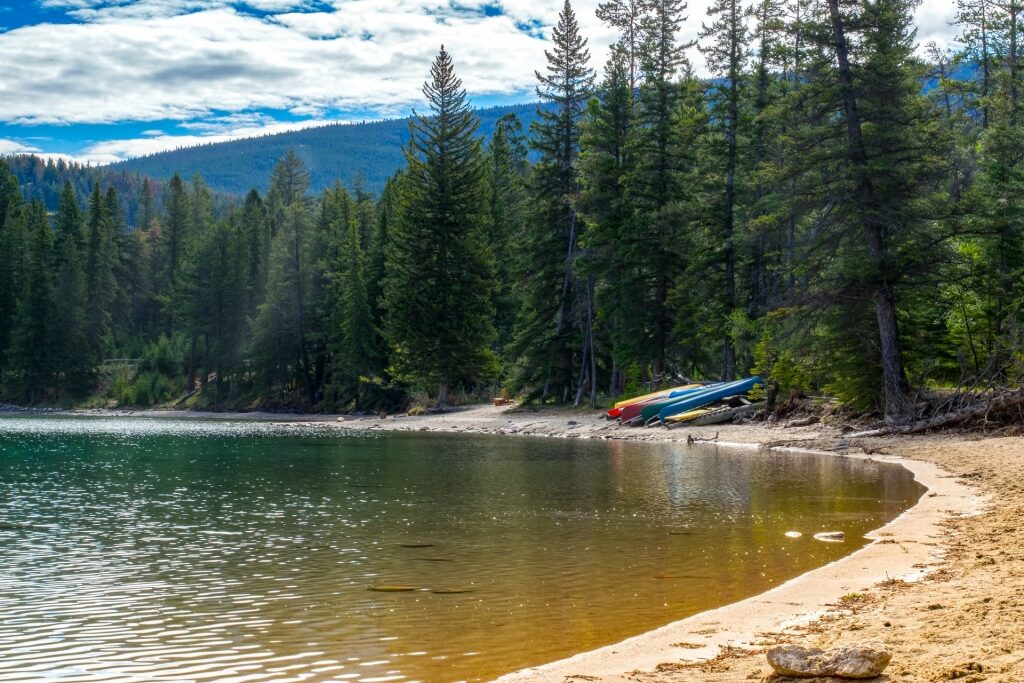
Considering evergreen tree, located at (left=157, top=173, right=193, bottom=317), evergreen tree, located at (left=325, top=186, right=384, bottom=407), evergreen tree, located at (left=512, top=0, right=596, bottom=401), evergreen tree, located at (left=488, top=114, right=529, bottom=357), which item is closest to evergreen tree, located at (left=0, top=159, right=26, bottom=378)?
evergreen tree, located at (left=157, top=173, right=193, bottom=317)

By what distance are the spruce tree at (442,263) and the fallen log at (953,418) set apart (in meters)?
29.2

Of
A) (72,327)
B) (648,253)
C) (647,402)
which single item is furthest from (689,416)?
(72,327)

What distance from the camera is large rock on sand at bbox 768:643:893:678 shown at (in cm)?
564

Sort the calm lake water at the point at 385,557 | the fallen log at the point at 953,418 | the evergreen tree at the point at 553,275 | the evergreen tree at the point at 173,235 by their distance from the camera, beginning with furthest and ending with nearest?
the evergreen tree at the point at 173,235 → the evergreen tree at the point at 553,275 → the fallen log at the point at 953,418 → the calm lake water at the point at 385,557

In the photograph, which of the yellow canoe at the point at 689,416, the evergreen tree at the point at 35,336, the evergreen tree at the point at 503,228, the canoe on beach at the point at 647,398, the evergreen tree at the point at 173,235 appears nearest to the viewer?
the yellow canoe at the point at 689,416

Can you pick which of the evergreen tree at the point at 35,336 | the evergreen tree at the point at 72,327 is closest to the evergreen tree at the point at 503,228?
the evergreen tree at the point at 72,327

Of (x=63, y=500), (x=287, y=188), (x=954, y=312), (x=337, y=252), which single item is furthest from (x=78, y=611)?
(x=287, y=188)

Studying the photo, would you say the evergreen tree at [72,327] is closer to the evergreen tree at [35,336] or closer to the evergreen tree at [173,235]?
the evergreen tree at [35,336]

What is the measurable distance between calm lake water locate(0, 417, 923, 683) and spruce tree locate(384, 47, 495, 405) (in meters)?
28.9

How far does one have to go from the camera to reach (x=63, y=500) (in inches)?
690

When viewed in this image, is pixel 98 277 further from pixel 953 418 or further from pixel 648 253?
pixel 953 418

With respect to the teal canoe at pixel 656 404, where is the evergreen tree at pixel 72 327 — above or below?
above

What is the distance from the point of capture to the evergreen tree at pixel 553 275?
45.7 metres

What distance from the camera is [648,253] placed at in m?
40.4
